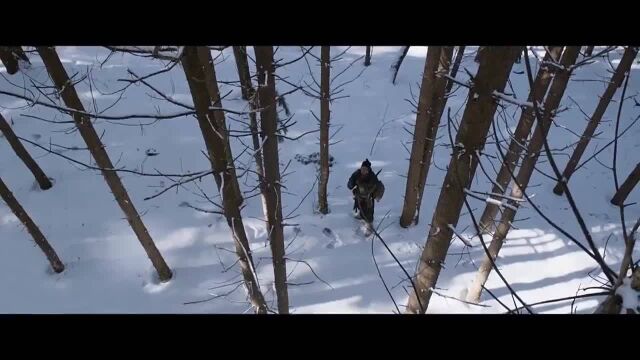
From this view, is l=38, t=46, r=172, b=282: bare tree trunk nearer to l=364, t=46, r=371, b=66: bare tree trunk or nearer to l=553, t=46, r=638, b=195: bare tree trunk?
l=553, t=46, r=638, b=195: bare tree trunk

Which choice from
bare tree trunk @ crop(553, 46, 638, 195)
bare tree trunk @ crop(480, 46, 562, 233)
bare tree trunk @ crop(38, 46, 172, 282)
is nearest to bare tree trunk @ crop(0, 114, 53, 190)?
bare tree trunk @ crop(38, 46, 172, 282)

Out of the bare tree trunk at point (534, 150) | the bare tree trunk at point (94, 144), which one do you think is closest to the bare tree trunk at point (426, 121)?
the bare tree trunk at point (534, 150)

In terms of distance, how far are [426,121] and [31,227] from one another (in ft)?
25.6

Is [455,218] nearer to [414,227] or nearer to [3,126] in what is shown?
[414,227]

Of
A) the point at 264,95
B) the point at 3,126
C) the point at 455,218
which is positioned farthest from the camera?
the point at 3,126

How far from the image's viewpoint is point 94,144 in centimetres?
633

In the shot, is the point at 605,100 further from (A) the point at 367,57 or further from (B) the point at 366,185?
(A) the point at 367,57

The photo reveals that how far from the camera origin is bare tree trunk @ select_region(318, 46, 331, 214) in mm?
7684

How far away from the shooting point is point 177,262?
9.10 meters

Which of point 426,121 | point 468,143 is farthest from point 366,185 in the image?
point 468,143

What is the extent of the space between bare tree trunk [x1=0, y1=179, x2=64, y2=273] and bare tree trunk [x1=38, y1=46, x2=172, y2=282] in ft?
6.84

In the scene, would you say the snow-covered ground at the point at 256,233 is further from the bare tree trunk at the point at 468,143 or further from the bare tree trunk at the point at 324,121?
the bare tree trunk at the point at 468,143
